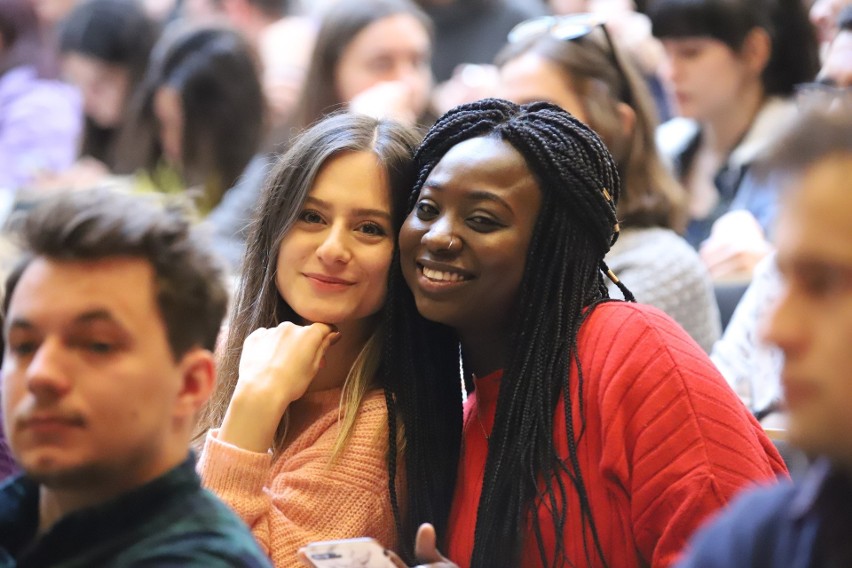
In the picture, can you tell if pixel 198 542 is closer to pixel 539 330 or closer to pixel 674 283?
pixel 539 330

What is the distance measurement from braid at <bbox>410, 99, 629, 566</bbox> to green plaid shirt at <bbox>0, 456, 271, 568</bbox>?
1.93 ft

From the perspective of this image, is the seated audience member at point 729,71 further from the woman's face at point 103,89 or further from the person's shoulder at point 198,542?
the person's shoulder at point 198,542

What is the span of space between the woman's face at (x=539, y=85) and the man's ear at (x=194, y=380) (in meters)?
1.65

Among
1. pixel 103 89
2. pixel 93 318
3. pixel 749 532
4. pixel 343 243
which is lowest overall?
pixel 103 89

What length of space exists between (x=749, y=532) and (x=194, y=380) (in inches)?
24.5

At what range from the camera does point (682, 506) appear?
70.2 inches

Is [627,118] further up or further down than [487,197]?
further down

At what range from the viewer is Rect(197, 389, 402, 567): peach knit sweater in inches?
78.3

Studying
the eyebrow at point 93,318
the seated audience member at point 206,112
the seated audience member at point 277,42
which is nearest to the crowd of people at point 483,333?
the eyebrow at point 93,318

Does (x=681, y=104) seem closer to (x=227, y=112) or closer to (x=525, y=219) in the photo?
(x=227, y=112)

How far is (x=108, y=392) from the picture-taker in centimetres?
135

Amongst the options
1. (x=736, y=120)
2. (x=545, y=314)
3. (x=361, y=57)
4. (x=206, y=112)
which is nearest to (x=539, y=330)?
(x=545, y=314)

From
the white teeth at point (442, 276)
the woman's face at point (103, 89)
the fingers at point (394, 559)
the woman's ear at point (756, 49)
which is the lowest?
the woman's face at point (103, 89)

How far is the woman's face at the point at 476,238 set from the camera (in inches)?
77.8
